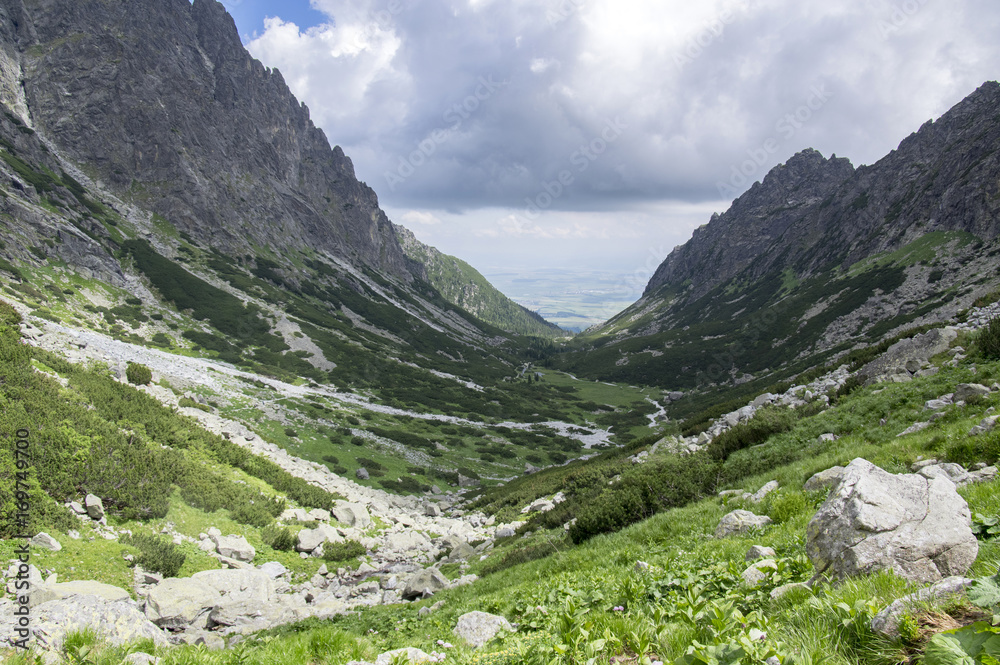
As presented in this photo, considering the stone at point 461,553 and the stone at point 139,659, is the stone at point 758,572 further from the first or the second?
the stone at point 461,553

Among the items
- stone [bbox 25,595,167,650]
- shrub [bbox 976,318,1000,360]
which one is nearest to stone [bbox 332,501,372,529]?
stone [bbox 25,595,167,650]

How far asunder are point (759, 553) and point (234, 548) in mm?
19232

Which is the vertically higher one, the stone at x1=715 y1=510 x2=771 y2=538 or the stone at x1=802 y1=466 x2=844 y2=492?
the stone at x1=802 y1=466 x2=844 y2=492

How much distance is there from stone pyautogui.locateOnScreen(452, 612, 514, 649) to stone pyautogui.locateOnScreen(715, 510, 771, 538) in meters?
5.06

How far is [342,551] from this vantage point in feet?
67.4

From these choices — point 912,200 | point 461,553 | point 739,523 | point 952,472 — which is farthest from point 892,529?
point 912,200

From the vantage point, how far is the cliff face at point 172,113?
102562 millimetres

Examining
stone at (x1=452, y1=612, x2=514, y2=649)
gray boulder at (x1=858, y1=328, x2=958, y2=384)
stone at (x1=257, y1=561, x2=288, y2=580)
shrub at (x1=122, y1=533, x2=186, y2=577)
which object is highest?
gray boulder at (x1=858, y1=328, x2=958, y2=384)

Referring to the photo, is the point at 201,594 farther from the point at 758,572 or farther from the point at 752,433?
the point at 752,433

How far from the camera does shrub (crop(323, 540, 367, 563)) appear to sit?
2009 cm

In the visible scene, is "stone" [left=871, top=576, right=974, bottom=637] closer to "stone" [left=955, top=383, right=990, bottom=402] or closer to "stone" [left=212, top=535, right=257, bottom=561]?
"stone" [left=955, top=383, right=990, bottom=402]

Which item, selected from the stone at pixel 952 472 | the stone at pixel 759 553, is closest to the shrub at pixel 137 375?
the stone at pixel 759 553

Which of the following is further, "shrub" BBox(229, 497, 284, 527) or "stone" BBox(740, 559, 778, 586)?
"shrub" BBox(229, 497, 284, 527)

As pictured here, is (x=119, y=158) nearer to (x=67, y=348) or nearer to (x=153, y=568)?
(x=67, y=348)
